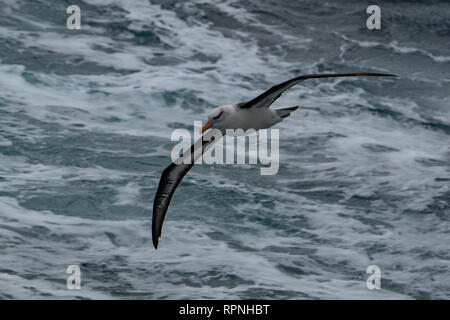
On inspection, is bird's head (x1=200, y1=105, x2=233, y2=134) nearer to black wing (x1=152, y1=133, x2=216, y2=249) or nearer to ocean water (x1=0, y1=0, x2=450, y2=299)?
black wing (x1=152, y1=133, x2=216, y2=249)

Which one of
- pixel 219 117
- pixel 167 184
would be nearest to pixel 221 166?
pixel 167 184

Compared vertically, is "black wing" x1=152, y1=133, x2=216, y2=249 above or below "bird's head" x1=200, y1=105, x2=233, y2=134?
below

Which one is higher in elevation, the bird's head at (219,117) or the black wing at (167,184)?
the bird's head at (219,117)

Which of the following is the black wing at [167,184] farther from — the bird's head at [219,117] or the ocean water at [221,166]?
the ocean water at [221,166]

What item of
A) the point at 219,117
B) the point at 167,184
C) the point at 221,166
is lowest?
the point at 167,184

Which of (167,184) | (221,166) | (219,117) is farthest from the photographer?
(221,166)

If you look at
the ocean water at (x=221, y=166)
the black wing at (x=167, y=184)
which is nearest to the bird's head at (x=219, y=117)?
the black wing at (x=167, y=184)

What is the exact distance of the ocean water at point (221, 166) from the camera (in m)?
19.4

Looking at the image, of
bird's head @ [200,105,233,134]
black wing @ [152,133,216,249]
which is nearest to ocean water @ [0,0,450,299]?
black wing @ [152,133,216,249]

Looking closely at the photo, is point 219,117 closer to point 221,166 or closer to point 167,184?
point 167,184

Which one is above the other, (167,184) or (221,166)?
(221,166)

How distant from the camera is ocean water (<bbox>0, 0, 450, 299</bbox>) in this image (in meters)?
19.4

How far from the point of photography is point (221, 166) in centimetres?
2498
